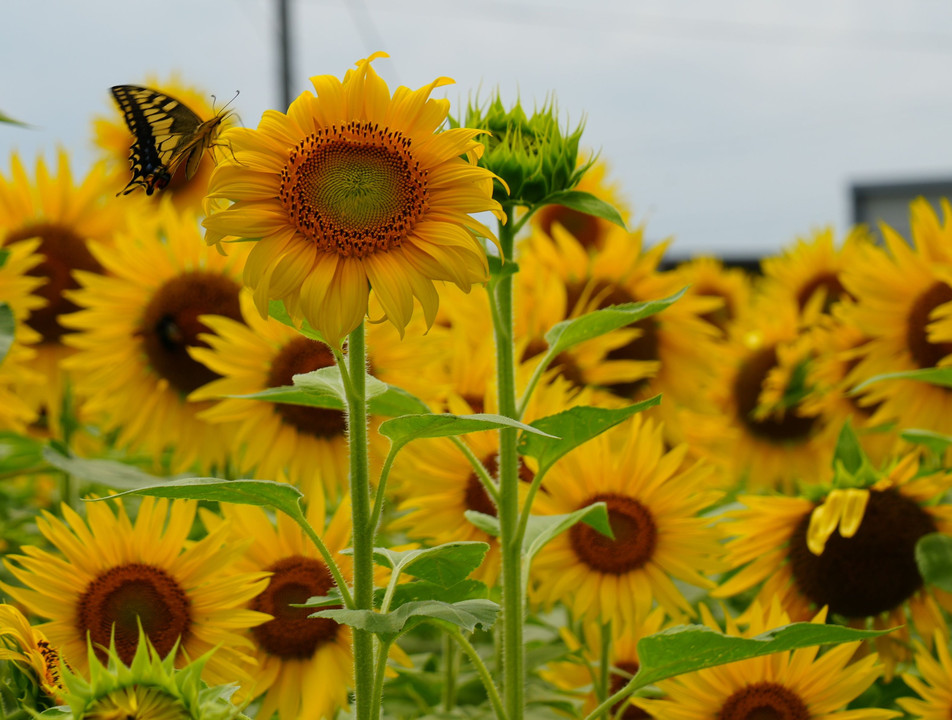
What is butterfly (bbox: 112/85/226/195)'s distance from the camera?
0.77m

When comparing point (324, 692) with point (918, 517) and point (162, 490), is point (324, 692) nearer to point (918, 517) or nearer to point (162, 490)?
point (162, 490)

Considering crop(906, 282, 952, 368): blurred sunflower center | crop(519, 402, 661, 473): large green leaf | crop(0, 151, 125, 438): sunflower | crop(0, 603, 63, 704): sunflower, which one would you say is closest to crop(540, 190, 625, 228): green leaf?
crop(519, 402, 661, 473): large green leaf

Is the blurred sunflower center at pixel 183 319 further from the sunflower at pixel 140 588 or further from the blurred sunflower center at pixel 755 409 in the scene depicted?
the blurred sunflower center at pixel 755 409

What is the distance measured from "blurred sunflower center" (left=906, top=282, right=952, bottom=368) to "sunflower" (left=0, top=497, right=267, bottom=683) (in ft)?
3.12

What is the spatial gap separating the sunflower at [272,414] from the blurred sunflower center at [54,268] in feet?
1.19

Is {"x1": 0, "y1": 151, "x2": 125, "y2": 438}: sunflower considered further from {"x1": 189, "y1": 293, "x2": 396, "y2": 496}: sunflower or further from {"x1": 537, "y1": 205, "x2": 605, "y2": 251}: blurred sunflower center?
{"x1": 537, "y1": 205, "x2": 605, "y2": 251}: blurred sunflower center

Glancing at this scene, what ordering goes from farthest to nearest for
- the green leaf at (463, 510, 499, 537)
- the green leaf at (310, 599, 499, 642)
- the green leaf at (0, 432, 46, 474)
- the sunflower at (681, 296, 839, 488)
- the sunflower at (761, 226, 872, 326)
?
1. the sunflower at (761, 226, 872, 326)
2. the sunflower at (681, 296, 839, 488)
3. the green leaf at (0, 432, 46, 474)
4. the green leaf at (463, 510, 499, 537)
5. the green leaf at (310, 599, 499, 642)

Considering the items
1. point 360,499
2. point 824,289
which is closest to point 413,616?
point 360,499

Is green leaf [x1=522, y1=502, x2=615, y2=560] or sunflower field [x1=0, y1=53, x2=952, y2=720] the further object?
green leaf [x1=522, y1=502, x2=615, y2=560]

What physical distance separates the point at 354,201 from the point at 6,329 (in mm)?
443

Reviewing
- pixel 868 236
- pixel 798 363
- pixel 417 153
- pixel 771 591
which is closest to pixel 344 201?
pixel 417 153

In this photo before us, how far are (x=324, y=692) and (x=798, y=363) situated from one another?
102 centimetres

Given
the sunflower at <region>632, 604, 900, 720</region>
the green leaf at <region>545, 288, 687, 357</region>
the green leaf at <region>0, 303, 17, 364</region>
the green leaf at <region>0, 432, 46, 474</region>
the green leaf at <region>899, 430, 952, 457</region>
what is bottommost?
the sunflower at <region>632, 604, 900, 720</region>

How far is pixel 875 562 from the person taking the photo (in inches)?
42.1
